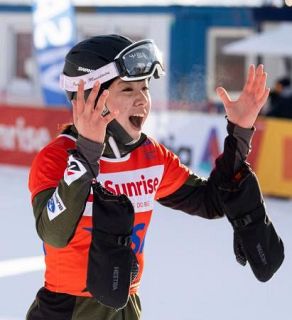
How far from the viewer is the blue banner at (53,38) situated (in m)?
12.7

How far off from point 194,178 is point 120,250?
2.29 feet

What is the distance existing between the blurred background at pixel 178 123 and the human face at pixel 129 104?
359 mm

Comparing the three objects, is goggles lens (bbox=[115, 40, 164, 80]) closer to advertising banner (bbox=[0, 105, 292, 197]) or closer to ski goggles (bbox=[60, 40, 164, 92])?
ski goggles (bbox=[60, 40, 164, 92])

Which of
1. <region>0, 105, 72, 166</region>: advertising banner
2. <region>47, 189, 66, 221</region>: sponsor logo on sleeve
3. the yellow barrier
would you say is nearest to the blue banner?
<region>0, 105, 72, 166</region>: advertising banner

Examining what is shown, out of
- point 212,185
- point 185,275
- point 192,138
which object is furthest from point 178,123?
point 212,185

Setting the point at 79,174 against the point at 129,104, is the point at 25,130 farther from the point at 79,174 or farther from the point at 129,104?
the point at 79,174

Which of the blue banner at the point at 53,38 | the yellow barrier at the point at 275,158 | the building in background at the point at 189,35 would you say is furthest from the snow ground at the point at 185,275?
the building in background at the point at 189,35

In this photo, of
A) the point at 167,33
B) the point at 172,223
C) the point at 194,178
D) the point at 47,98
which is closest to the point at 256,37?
the point at 167,33

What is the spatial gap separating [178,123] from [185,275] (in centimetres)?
496

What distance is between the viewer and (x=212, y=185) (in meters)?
2.89

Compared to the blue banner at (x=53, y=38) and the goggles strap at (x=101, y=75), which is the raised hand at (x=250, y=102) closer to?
the goggles strap at (x=101, y=75)

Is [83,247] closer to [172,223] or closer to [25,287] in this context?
[25,287]

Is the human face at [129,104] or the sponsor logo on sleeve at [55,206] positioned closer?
the sponsor logo on sleeve at [55,206]

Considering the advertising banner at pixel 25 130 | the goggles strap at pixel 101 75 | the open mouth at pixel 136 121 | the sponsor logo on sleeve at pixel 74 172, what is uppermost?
the goggles strap at pixel 101 75
